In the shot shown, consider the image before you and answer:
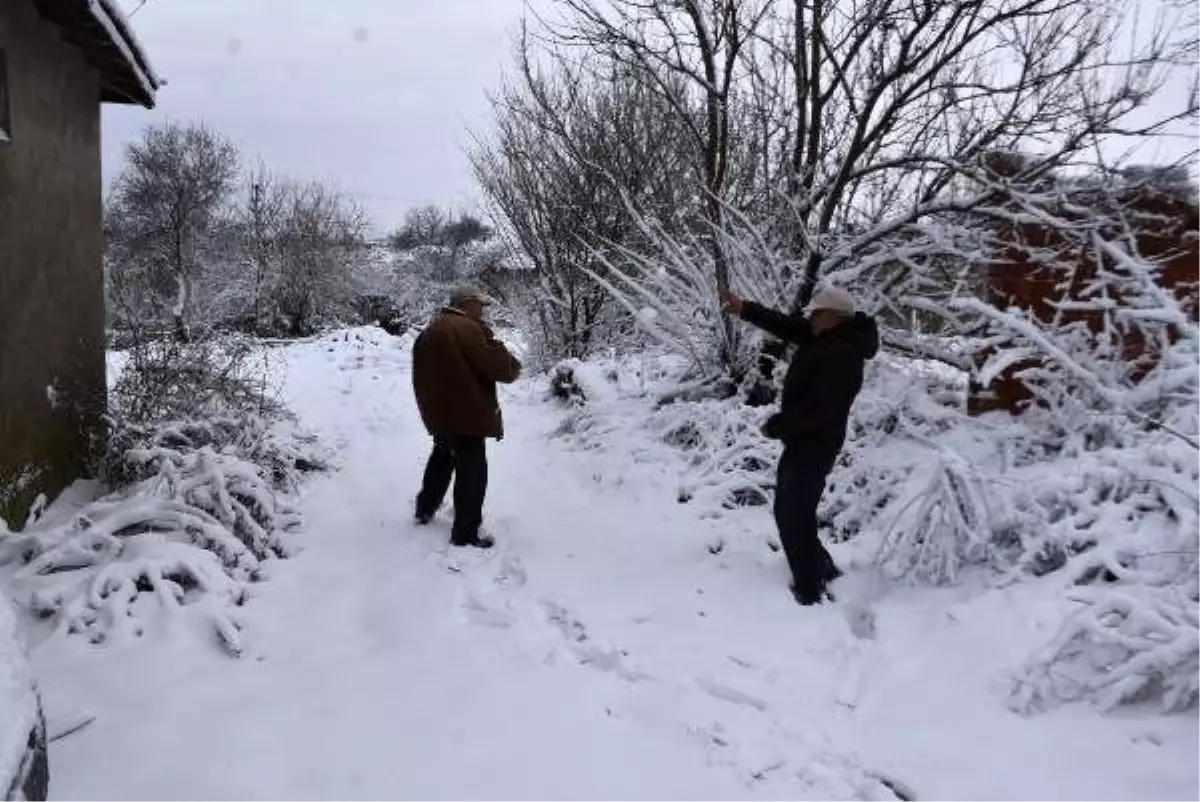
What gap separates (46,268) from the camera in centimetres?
536

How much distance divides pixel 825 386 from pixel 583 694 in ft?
6.07

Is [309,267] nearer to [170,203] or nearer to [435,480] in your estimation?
[170,203]

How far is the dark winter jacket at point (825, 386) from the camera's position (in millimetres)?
4391

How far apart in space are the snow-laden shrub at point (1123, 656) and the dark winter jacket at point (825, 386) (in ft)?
4.31

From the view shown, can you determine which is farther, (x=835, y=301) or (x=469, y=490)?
(x=469, y=490)

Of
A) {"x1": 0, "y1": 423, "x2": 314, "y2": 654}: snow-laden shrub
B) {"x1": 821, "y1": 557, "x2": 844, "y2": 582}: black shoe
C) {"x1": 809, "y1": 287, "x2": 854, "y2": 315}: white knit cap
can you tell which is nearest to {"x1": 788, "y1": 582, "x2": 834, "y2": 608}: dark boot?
{"x1": 821, "y1": 557, "x2": 844, "y2": 582}: black shoe

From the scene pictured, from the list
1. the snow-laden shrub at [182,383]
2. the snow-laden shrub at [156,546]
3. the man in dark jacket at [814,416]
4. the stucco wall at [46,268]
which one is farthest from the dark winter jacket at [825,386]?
the snow-laden shrub at [182,383]

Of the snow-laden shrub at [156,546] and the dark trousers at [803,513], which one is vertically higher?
the dark trousers at [803,513]

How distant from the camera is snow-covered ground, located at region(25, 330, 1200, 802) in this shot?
9.84 feet

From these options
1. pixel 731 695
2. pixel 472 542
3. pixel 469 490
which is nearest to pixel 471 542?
pixel 472 542

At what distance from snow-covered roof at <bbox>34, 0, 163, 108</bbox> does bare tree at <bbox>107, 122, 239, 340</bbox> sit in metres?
23.9

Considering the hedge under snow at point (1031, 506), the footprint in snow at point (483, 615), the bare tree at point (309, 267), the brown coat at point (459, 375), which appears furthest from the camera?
the bare tree at point (309, 267)

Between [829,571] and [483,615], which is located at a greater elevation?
[829,571]

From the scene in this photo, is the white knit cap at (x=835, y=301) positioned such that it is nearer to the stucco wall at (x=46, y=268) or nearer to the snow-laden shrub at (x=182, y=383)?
the stucco wall at (x=46, y=268)
